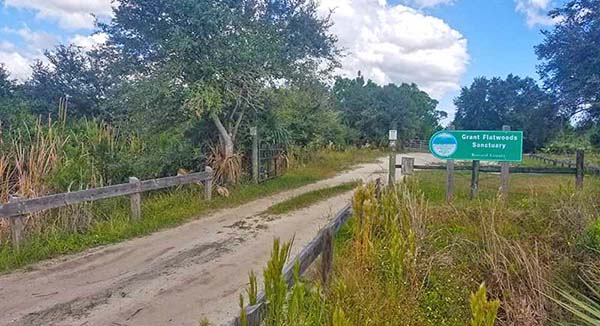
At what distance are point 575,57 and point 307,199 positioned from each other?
48.8 feet

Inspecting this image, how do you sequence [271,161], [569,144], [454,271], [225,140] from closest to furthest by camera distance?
[454,271], [225,140], [271,161], [569,144]

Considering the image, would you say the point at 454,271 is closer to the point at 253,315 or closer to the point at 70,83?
the point at 253,315

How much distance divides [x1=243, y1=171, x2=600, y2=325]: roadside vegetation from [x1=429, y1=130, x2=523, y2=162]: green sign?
114 inches

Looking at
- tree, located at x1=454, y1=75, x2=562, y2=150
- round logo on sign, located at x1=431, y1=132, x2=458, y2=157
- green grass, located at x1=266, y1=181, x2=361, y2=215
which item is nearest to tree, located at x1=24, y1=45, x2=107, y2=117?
green grass, located at x1=266, y1=181, x2=361, y2=215

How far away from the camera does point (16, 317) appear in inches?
148

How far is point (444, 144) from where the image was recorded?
8594 millimetres

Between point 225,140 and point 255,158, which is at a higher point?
point 225,140

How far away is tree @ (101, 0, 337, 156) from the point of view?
9.51m

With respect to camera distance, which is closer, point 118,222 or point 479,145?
point 118,222

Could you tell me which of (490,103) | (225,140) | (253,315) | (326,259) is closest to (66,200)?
(326,259)

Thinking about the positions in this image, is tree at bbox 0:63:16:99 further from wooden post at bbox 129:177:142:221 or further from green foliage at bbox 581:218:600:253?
green foliage at bbox 581:218:600:253

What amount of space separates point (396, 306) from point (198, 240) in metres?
4.01

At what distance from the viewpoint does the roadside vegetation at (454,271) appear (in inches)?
127

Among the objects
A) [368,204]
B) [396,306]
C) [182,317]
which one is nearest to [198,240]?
[182,317]
